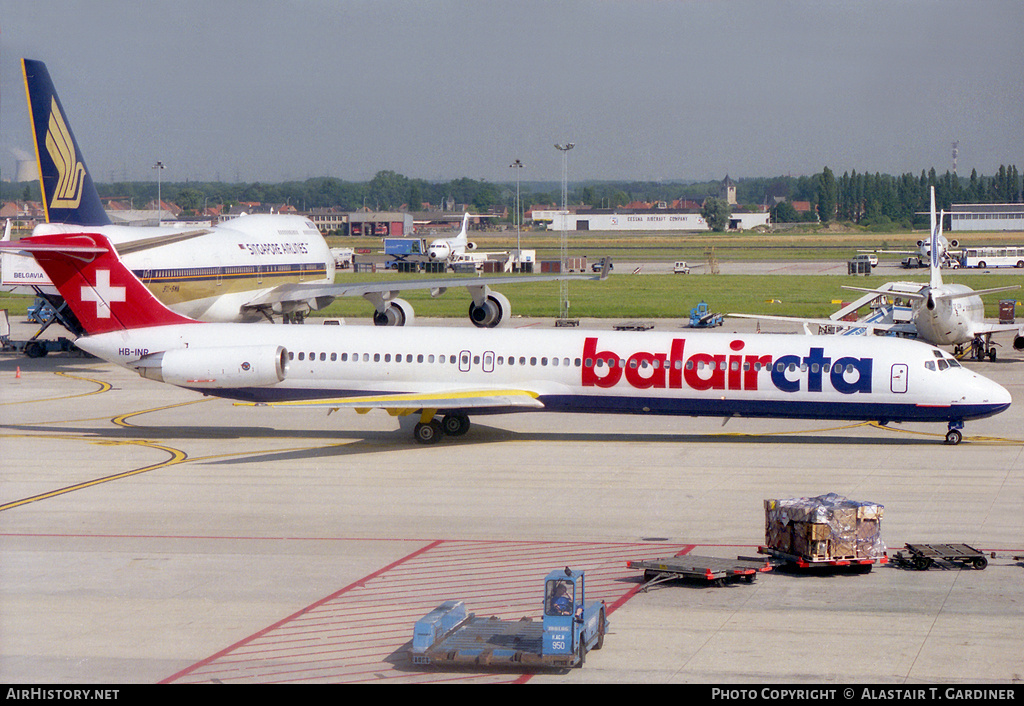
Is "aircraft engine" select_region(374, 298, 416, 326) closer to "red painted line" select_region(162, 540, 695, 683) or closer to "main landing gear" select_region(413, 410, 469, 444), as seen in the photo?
"main landing gear" select_region(413, 410, 469, 444)

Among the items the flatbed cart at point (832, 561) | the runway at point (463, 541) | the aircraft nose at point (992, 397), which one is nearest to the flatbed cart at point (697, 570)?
the runway at point (463, 541)

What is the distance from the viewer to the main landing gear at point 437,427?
34688 mm

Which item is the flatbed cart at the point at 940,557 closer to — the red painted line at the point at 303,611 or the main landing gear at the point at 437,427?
the red painted line at the point at 303,611

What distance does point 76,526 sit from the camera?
24.7 m

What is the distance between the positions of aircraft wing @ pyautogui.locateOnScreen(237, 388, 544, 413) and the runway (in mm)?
1543

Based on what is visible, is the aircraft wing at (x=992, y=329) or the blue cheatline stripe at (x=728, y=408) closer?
Result: the blue cheatline stripe at (x=728, y=408)

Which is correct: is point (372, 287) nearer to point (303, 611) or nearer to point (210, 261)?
point (210, 261)

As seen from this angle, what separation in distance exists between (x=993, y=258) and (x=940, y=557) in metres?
119

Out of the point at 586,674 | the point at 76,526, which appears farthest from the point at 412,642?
the point at 76,526

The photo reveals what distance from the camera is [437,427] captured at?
115 ft

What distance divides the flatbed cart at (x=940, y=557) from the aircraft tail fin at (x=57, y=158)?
3543 centimetres
